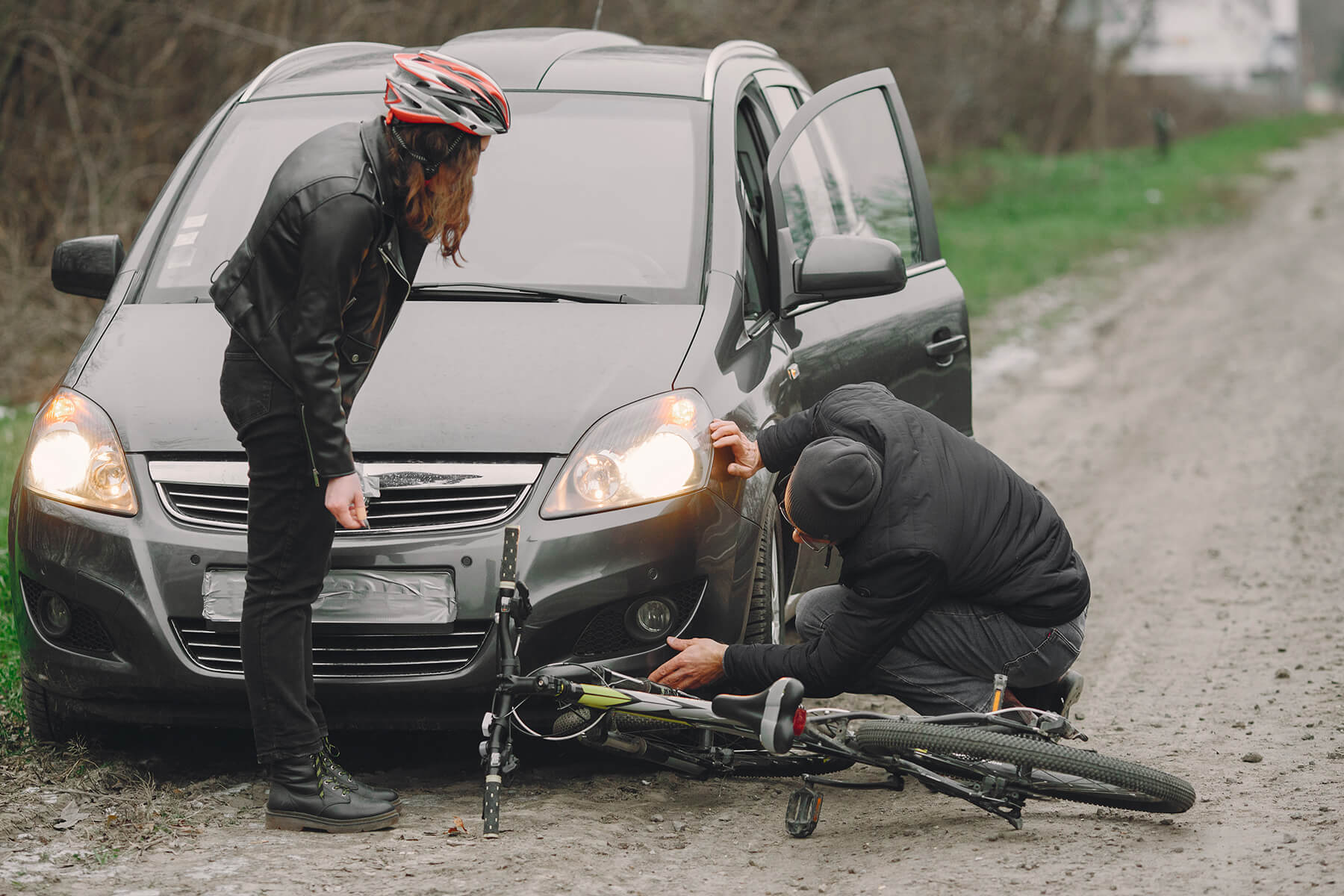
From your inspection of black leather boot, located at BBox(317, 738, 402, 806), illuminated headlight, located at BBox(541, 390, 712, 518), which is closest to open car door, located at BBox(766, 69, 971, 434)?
illuminated headlight, located at BBox(541, 390, 712, 518)

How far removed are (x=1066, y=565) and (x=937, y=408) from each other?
1431 mm

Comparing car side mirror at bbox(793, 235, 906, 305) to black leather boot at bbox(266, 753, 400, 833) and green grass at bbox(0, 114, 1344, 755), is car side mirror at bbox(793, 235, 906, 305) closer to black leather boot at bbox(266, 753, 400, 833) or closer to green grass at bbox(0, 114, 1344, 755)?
black leather boot at bbox(266, 753, 400, 833)

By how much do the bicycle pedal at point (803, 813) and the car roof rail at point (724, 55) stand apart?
222 cm

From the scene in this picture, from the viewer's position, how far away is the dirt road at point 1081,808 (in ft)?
11.6

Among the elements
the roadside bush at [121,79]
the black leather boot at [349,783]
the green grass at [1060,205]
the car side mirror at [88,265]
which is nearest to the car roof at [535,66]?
the car side mirror at [88,265]

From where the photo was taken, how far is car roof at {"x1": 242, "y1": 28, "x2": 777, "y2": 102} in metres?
5.06

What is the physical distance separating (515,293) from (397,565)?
96 centimetres

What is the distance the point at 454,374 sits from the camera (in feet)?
13.4

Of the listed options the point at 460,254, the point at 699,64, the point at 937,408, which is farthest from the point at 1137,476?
the point at 460,254

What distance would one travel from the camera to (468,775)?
171 inches

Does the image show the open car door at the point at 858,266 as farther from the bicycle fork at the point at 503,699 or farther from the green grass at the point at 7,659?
the green grass at the point at 7,659

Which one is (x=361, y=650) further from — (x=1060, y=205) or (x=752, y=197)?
(x=1060, y=205)

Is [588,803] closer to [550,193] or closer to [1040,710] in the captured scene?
[1040,710]

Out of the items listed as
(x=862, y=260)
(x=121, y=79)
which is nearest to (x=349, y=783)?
(x=862, y=260)
